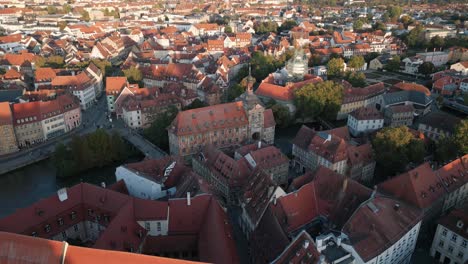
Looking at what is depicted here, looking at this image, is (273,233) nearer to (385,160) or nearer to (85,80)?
(385,160)

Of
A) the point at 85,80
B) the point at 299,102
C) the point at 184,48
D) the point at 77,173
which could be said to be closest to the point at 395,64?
the point at 299,102

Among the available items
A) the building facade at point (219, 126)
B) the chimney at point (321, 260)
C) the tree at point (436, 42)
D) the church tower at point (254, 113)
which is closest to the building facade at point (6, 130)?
the building facade at point (219, 126)

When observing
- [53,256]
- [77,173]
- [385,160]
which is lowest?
[77,173]

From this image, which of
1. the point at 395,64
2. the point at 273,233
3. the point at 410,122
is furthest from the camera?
the point at 395,64

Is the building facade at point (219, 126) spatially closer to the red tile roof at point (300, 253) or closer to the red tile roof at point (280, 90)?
the red tile roof at point (280, 90)

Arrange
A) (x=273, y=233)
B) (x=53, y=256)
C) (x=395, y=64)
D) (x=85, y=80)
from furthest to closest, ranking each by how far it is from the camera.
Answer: (x=395, y=64)
(x=85, y=80)
(x=273, y=233)
(x=53, y=256)

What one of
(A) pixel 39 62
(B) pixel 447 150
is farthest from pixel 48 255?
(A) pixel 39 62

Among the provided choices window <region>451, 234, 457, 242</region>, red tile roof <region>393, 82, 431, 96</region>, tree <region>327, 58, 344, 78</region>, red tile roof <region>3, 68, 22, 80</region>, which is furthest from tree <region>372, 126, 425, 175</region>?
red tile roof <region>3, 68, 22, 80</region>
